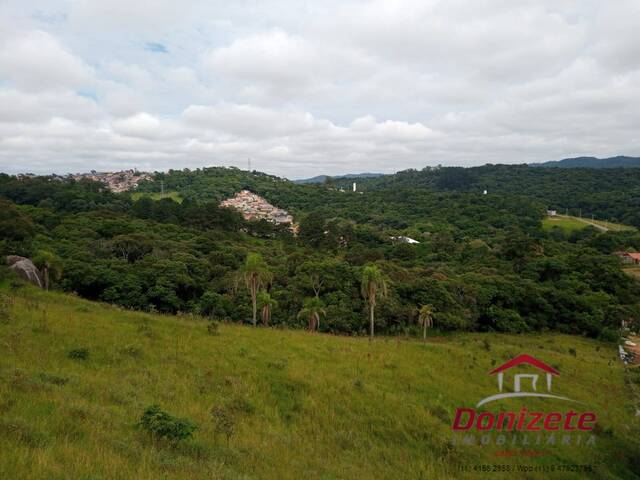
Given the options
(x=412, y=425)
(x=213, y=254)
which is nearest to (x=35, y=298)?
(x=412, y=425)

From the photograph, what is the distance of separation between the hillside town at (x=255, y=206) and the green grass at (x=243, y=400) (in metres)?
82.2

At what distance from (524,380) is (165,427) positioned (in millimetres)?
14620

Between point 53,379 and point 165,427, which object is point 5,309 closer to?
point 53,379

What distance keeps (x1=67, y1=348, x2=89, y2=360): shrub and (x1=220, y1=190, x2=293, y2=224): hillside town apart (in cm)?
8549

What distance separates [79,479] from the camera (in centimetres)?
445

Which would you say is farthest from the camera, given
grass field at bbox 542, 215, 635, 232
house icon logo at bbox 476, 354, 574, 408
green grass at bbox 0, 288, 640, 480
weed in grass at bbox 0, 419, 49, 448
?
grass field at bbox 542, 215, 635, 232

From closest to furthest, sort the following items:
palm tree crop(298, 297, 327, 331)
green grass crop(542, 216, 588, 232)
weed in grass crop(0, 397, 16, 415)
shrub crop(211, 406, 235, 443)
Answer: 1. weed in grass crop(0, 397, 16, 415)
2. shrub crop(211, 406, 235, 443)
3. palm tree crop(298, 297, 327, 331)
4. green grass crop(542, 216, 588, 232)

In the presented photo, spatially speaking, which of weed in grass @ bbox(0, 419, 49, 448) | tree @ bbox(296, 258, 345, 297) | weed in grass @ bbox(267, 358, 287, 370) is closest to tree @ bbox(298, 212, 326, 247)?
tree @ bbox(296, 258, 345, 297)

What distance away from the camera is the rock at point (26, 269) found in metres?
21.2

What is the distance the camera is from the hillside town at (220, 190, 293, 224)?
100688 millimetres

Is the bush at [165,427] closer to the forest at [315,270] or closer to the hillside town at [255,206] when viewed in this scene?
the forest at [315,270]

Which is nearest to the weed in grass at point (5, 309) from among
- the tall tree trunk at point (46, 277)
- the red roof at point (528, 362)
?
the tall tree trunk at point (46, 277)

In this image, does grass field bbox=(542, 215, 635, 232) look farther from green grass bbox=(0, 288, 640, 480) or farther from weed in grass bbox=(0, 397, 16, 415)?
weed in grass bbox=(0, 397, 16, 415)

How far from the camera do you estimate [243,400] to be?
9656 millimetres
